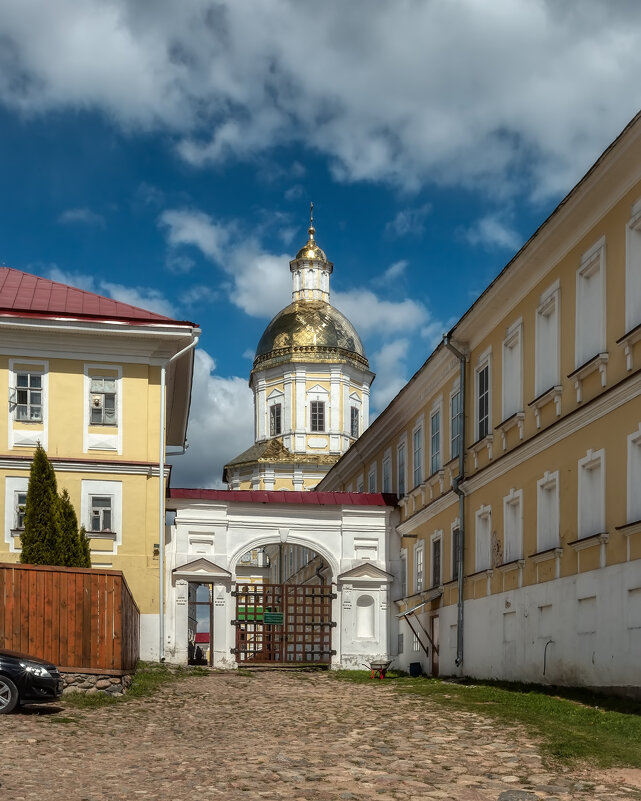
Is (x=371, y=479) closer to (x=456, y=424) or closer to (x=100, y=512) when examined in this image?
(x=456, y=424)

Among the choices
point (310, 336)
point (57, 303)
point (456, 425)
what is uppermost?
point (310, 336)

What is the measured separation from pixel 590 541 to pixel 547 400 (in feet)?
11.0

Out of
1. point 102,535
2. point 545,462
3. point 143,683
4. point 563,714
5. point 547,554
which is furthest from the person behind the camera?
point 102,535

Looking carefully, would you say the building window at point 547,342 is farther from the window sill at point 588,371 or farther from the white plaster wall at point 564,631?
the white plaster wall at point 564,631

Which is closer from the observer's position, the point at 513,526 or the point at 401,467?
the point at 513,526

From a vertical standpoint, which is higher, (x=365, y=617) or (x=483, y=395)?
(x=483, y=395)

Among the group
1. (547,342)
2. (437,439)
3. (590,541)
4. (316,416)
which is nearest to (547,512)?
(590,541)

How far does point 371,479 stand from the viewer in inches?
1522

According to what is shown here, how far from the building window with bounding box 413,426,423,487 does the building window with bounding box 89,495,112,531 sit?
26.6 feet

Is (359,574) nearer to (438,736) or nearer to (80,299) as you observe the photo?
(80,299)

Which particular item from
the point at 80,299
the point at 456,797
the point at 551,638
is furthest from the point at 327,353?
the point at 456,797

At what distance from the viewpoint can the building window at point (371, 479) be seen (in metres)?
38.1

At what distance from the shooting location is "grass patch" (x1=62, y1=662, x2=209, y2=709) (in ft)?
55.6

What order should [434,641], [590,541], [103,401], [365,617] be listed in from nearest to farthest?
1. [590,541]
2. [103,401]
3. [434,641]
4. [365,617]
